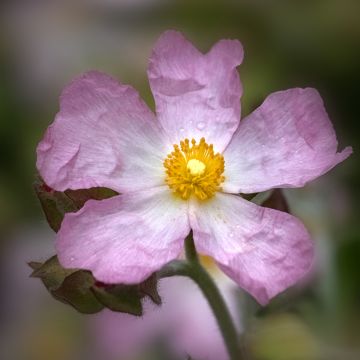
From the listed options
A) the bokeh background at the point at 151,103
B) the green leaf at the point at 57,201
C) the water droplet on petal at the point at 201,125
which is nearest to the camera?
the green leaf at the point at 57,201

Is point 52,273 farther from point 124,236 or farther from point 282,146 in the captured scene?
point 282,146

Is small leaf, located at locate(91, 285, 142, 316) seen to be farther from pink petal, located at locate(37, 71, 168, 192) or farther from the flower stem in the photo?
pink petal, located at locate(37, 71, 168, 192)

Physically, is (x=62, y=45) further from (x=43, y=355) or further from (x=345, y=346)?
(x=345, y=346)

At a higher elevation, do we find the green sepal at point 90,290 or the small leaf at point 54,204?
the small leaf at point 54,204

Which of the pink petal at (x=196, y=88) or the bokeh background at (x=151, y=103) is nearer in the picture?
the pink petal at (x=196, y=88)

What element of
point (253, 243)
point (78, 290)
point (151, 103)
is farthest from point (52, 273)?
point (151, 103)

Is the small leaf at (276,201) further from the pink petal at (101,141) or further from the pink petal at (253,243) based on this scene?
the pink petal at (101,141)

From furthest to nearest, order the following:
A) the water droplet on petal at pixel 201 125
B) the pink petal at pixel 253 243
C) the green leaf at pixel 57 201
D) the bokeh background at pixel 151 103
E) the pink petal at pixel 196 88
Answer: the bokeh background at pixel 151 103 < the water droplet on petal at pixel 201 125 < the pink petal at pixel 196 88 < the green leaf at pixel 57 201 < the pink petal at pixel 253 243

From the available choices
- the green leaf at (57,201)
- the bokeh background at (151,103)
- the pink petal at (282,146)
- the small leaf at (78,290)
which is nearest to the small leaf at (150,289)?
the small leaf at (78,290)
